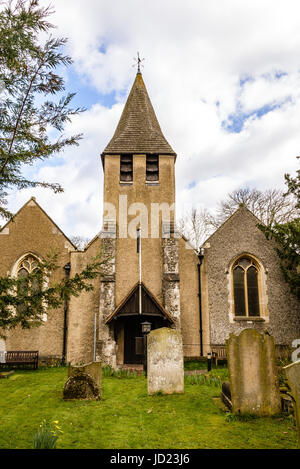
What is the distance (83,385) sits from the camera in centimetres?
790

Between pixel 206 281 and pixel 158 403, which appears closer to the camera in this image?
pixel 158 403

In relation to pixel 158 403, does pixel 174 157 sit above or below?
above

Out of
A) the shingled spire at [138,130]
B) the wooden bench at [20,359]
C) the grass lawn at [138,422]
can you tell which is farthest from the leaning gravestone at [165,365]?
the shingled spire at [138,130]

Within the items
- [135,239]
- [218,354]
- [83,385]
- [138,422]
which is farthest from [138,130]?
[138,422]

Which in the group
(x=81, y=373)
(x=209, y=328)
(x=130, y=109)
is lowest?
(x=81, y=373)

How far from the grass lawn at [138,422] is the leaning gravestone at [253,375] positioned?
0.88 ft

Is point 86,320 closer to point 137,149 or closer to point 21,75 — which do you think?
point 137,149

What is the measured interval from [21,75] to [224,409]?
719 cm

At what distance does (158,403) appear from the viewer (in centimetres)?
759

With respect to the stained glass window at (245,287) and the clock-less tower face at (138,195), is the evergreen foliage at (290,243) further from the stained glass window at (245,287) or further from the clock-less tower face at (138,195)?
the clock-less tower face at (138,195)

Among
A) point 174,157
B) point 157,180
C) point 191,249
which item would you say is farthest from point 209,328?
point 174,157

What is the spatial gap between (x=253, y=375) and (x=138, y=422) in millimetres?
2331

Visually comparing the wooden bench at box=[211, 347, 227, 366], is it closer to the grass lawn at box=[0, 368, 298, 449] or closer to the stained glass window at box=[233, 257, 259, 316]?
the stained glass window at box=[233, 257, 259, 316]
